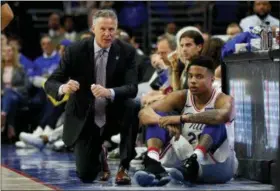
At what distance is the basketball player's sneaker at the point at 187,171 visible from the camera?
25.0 ft

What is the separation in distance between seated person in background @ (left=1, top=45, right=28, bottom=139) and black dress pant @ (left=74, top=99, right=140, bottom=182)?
685cm

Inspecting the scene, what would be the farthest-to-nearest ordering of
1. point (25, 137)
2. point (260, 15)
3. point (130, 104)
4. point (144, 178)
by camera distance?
1. point (25, 137)
2. point (260, 15)
3. point (130, 104)
4. point (144, 178)

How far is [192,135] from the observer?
26.1 ft

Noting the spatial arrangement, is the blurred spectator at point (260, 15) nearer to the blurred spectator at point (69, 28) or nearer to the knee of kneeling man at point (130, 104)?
the knee of kneeling man at point (130, 104)

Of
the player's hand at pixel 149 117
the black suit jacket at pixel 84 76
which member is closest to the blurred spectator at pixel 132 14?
the black suit jacket at pixel 84 76

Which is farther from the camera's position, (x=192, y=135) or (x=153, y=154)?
(x=192, y=135)

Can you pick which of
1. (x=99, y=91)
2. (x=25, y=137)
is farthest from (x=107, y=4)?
(x=99, y=91)

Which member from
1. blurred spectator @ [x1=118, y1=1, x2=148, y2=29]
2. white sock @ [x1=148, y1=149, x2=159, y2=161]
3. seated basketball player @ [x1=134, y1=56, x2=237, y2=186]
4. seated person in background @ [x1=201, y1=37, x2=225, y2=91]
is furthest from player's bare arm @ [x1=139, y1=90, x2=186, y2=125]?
blurred spectator @ [x1=118, y1=1, x2=148, y2=29]

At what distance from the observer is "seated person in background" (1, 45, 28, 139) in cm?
1472

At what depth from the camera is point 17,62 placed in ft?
49.2

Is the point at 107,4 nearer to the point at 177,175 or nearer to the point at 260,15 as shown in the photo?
the point at 260,15

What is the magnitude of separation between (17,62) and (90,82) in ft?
24.0

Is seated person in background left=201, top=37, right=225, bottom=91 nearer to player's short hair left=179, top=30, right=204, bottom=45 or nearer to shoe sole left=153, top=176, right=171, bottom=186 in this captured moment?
player's short hair left=179, top=30, right=204, bottom=45

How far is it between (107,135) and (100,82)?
1.78ft
